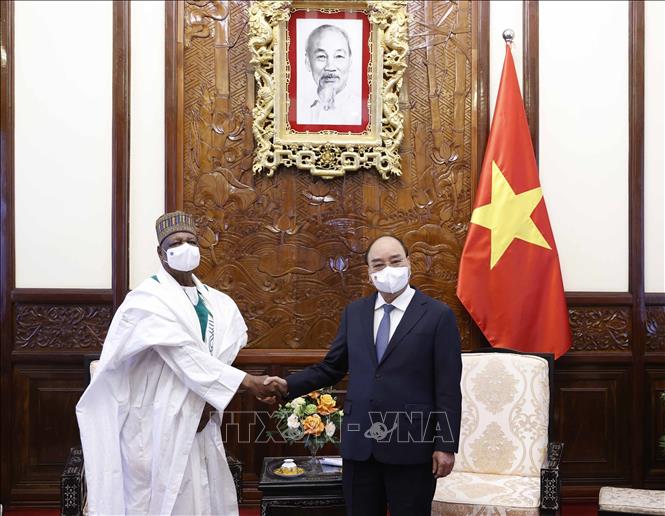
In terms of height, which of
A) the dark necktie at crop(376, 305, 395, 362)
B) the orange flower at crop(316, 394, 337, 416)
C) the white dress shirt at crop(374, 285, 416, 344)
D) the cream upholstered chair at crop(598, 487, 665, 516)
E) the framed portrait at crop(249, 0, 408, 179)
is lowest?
the cream upholstered chair at crop(598, 487, 665, 516)

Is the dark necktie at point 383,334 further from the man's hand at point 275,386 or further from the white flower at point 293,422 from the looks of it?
the white flower at point 293,422

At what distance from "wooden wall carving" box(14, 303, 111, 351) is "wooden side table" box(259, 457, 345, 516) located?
1561 millimetres

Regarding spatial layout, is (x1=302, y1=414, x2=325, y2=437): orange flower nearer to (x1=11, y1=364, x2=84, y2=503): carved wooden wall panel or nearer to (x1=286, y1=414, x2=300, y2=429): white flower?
(x1=286, y1=414, x2=300, y2=429): white flower

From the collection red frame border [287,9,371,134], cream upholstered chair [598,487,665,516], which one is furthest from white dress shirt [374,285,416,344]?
red frame border [287,9,371,134]

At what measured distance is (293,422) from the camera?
A: 10.5 feet

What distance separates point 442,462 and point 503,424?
3.39 feet

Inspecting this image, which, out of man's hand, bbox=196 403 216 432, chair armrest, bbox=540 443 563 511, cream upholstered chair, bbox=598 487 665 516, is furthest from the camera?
cream upholstered chair, bbox=598 487 665 516

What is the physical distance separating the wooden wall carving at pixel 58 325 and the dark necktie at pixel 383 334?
2.00m

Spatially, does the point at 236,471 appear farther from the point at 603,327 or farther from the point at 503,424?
the point at 603,327

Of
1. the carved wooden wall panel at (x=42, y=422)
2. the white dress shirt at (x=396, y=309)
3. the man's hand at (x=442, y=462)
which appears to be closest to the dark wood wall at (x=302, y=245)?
the carved wooden wall panel at (x=42, y=422)

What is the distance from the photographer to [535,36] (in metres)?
4.18

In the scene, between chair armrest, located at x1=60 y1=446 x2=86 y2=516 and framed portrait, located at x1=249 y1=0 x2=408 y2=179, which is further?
framed portrait, located at x1=249 y1=0 x2=408 y2=179

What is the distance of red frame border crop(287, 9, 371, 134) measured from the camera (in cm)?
414

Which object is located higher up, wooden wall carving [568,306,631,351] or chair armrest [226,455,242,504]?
wooden wall carving [568,306,631,351]
